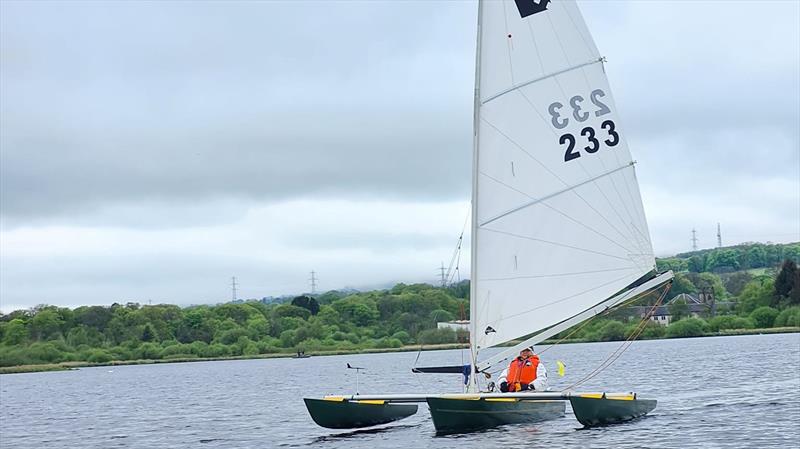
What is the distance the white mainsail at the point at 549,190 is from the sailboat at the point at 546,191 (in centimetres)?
3

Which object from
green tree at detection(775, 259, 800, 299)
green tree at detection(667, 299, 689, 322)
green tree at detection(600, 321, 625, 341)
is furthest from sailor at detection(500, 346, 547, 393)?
green tree at detection(667, 299, 689, 322)

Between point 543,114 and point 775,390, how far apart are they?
17.2m

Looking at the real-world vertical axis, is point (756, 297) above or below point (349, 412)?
above

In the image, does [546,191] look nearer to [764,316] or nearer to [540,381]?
[540,381]

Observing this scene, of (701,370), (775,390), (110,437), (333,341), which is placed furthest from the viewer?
(333,341)

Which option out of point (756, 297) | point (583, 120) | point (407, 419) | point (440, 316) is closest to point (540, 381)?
point (407, 419)

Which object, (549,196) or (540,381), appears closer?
(549,196)

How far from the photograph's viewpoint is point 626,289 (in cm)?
3114

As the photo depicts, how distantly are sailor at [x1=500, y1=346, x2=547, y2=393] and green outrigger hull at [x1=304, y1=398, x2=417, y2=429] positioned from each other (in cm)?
359

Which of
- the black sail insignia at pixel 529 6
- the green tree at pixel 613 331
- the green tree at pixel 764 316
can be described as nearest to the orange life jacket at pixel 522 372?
the black sail insignia at pixel 529 6

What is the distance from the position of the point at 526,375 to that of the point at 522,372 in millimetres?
135

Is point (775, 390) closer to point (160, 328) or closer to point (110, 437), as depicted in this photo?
point (110, 437)

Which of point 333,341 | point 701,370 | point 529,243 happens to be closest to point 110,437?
point 529,243

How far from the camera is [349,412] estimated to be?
102 ft
